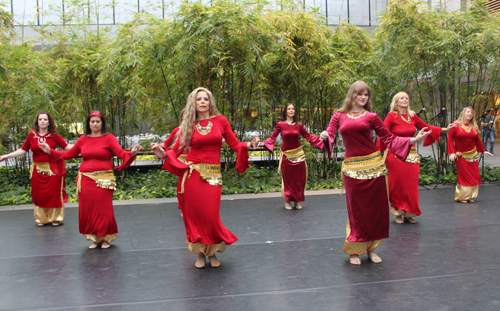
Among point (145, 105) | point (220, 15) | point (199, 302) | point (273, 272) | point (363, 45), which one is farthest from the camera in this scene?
point (363, 45)

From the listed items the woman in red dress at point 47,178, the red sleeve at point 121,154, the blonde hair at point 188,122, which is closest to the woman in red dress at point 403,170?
the blonde hair at point 188,122

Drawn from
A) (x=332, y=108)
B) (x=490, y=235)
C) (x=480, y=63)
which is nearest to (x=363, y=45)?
(x=332, y=108)

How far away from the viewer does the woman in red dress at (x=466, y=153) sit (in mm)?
6016

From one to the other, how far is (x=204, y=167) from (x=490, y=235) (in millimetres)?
3155

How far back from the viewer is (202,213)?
330cm

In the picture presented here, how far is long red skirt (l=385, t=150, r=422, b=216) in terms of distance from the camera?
15.5 ft

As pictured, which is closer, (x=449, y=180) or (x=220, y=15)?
(x=220, y=15)

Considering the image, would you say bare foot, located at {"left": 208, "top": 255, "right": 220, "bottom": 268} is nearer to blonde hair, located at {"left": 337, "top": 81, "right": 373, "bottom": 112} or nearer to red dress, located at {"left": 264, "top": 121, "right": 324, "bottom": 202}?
blonde hair, located at {"left": 337, "top": 81, "right": 373, "bottom": 112}

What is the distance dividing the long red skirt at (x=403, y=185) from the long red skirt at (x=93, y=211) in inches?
129

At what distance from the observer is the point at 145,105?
833 cm

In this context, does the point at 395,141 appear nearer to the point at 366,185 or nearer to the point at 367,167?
the point at 367,167

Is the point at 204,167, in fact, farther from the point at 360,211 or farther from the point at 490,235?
the point at 490,235

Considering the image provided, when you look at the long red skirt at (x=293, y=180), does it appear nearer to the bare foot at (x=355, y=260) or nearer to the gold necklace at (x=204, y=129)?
the bare foot at (x=355, y=260)

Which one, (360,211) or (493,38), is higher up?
(493,38)
